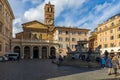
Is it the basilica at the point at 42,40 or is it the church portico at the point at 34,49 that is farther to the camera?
the basilica at the point at 42,40

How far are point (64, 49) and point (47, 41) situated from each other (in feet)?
27.5

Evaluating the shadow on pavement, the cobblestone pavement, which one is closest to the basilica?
the shadow on pavement

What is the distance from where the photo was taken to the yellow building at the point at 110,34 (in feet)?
228

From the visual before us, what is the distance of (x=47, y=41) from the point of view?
73.3 meters

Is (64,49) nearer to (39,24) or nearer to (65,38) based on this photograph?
(65,38)

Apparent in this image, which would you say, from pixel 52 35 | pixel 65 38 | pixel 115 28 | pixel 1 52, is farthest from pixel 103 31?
pixel 1 52

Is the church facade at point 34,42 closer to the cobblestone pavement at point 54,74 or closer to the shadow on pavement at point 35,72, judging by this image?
the shadow on pavement at point 35,72

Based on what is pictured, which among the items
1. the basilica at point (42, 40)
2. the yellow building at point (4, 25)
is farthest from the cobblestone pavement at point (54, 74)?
the basilica at point (42, 40)

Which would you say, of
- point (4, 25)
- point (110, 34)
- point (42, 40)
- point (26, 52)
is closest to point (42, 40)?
point (42, 40)

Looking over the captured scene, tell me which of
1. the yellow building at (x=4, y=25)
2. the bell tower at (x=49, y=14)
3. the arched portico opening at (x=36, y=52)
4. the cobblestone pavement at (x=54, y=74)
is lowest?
the cobblestone pavement at (x=54, y=74)

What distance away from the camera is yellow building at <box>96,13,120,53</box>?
69.6 meters

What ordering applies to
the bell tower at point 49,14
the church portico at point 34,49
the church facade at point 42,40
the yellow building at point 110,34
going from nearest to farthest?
the church portico at point 34,49, the yellow building at point 110,34, the church facade at point 42,40, the bell tower at point 49,14

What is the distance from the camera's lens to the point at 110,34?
7412 centimetres

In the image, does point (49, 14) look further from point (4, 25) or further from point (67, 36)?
point (4, 25)
